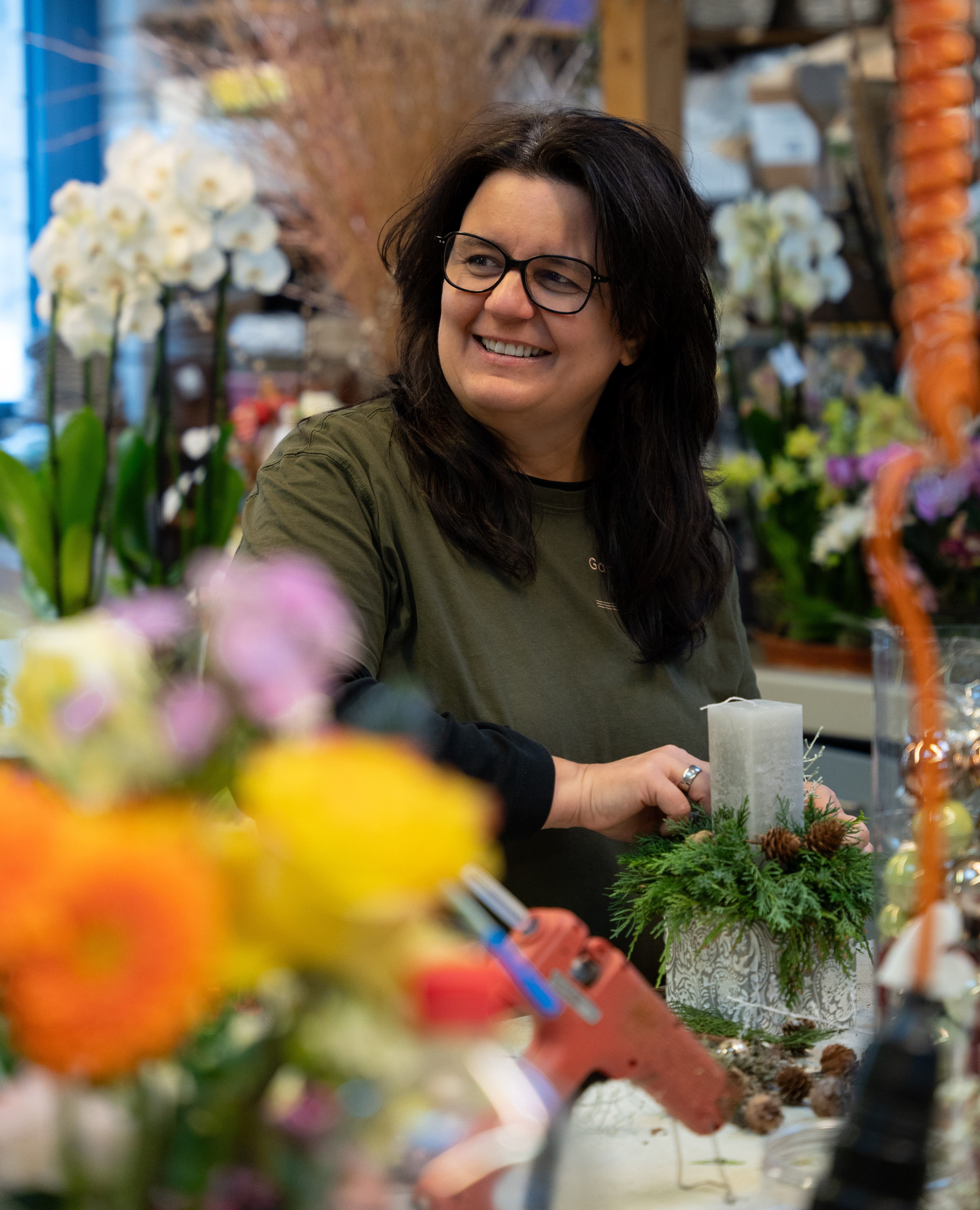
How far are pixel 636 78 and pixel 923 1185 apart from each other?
2383 mm

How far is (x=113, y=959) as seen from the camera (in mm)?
311

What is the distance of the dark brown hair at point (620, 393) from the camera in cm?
115

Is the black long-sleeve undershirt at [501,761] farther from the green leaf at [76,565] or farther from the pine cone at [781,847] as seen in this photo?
the green leaf at [76,565]

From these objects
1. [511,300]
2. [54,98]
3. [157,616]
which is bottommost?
[157,616]

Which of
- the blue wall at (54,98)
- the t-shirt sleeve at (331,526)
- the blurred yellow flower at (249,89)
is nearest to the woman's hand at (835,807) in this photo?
the t-shirt sleeve at (331,526)

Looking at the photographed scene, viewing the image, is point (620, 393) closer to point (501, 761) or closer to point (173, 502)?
point (501, 761)

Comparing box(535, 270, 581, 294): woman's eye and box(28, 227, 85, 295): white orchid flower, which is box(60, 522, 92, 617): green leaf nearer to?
box(28, 227, 85, 295): white orchid flower

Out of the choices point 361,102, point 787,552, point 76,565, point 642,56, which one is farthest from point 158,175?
point 787,552

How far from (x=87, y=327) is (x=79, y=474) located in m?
0.21

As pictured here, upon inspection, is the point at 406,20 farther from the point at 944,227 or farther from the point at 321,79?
the point at 944,227

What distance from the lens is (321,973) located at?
0.33m

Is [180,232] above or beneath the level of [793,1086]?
above

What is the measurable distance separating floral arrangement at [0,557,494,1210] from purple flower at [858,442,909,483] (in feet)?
6.07

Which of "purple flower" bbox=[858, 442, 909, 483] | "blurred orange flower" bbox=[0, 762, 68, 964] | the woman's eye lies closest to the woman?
the woman's eye
